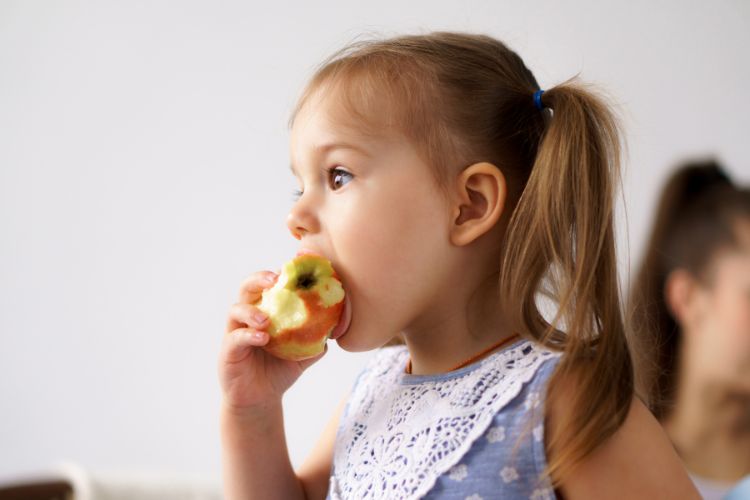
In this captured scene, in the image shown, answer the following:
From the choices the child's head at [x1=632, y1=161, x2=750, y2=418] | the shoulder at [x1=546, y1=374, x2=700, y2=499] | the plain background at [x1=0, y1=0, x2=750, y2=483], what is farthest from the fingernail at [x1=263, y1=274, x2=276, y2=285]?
the plain background at [x1=0, y1=0, x2=750, y2=483]

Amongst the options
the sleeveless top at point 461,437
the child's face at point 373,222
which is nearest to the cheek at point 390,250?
the child's face at point 373,222

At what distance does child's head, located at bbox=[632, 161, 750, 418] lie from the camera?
1713mm

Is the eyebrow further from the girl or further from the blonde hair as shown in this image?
the girl

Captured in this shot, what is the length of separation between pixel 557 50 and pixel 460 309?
1188mm

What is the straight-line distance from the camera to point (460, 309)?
2.84 feet

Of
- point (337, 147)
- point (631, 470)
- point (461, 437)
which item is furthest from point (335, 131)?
point (631, 470)

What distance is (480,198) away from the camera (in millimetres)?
849

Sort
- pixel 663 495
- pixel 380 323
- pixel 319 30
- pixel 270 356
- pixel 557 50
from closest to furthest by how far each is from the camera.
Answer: pixel 663 495
pixel 380 323
pixel 270 356
pixel 557 50
pixel 319 30

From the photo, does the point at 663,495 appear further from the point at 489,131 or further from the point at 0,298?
the point at 0,298

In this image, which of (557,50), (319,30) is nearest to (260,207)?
(319,30)

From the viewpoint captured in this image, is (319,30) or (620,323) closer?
(620,323)

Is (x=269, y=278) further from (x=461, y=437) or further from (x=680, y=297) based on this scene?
(x=680, y=297)

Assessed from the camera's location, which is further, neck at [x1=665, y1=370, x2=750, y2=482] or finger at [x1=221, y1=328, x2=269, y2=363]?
neck at [x1=665, y1=370, x2=750, y2=482]

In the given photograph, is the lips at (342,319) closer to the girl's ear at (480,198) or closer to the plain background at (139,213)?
the girl's ear at (480,198)
